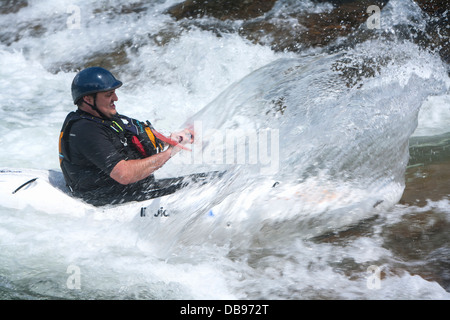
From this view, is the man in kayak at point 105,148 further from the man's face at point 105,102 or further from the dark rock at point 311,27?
the dark rock at point 311,27

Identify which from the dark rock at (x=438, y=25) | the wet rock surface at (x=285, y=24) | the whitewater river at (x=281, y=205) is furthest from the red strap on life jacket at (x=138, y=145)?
the dark rock at (x=438, y=25)

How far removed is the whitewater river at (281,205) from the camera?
2.96 metres

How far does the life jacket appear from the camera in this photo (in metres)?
3.30

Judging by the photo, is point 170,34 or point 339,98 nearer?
point 339,98

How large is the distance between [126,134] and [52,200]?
794mm

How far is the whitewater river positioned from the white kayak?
62mm

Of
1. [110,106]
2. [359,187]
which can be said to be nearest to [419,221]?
[359,187]

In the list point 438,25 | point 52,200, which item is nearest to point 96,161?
point 52,200

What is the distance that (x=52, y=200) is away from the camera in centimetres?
374

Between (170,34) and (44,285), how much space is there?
214 inches

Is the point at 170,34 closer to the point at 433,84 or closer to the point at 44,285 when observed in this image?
the point at 433,84

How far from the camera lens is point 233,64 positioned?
7.07 m

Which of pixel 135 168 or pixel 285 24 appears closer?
pixel 135 168

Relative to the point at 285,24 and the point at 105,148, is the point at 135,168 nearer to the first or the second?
the point at 105,148
